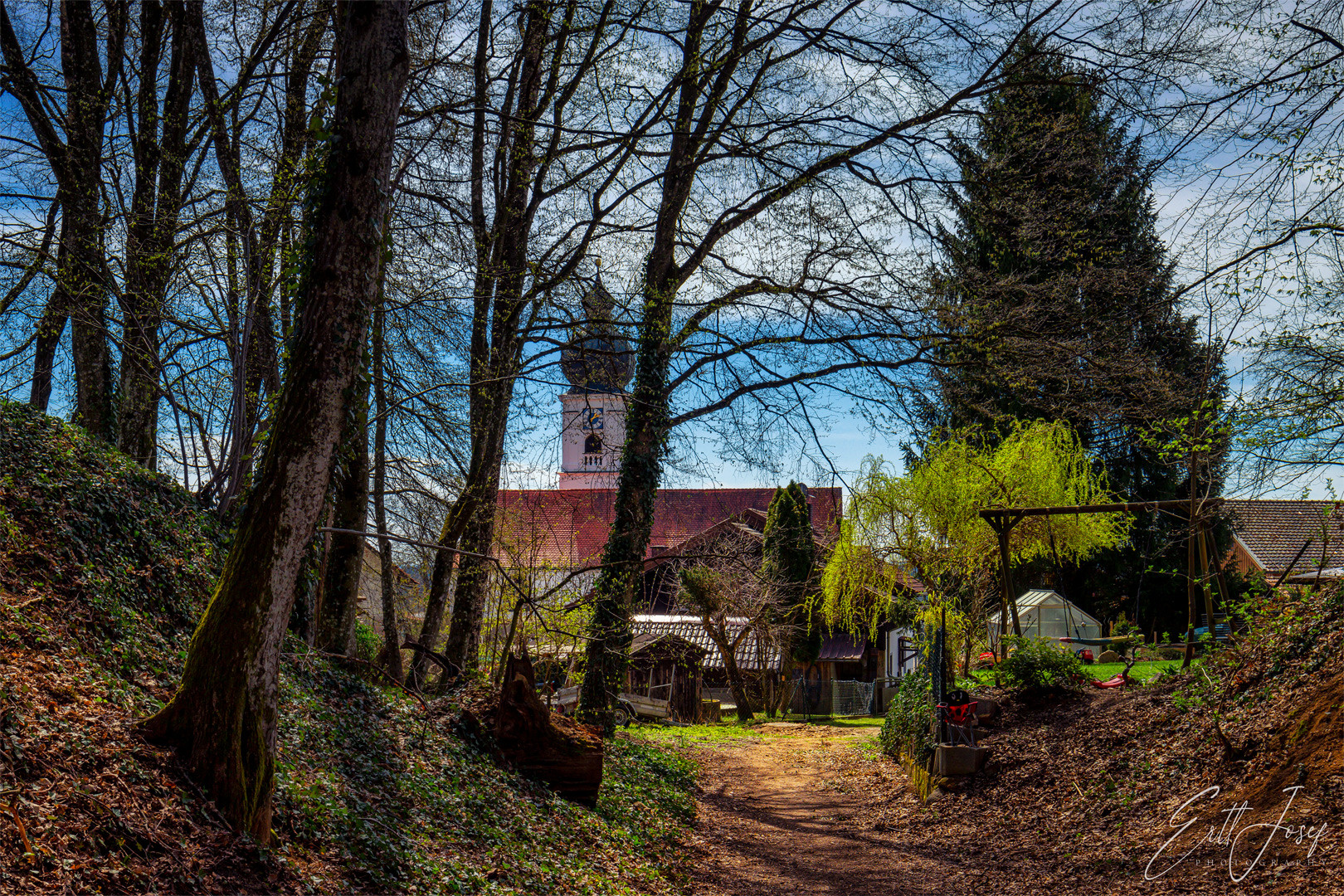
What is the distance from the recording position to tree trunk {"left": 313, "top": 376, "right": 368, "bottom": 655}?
8820 millimetres

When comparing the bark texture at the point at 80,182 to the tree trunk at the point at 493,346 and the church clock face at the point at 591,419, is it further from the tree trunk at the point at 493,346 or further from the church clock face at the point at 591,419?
the church clock face at the point at 591,419

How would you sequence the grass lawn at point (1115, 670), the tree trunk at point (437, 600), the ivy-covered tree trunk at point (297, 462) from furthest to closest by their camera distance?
the grass lawn at point (1115, 670) < the tree trunk at point (437, 600) < the ivy-covered tree trunk at point (297, 462)

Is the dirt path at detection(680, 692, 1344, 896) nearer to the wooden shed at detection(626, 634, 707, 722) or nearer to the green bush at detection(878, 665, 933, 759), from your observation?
the green bush at detection(878, 665, 933, 759)

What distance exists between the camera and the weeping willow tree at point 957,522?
533 inches

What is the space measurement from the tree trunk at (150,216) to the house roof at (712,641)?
61.4 ft

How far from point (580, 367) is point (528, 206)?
8.68 feet

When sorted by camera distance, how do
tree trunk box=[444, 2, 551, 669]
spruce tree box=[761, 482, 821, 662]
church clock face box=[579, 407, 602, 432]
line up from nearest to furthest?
tree trunk box=[444, 2, 551, 669], church clock face box=[579, 407, 602, 432], spruce tree box=[761, 482, 821, 662]

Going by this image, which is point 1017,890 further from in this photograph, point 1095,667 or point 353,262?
point 1095,667

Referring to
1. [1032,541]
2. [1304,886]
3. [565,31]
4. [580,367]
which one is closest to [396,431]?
[580,367]

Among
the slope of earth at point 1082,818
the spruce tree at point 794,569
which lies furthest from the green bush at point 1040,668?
the spruce tree at point 794,569

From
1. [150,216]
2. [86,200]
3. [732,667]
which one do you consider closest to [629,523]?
[150,216]

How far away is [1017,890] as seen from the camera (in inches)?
271

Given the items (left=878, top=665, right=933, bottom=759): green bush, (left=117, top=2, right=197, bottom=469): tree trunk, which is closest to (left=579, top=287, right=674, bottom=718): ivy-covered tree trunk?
(left=878, top=665, right=933, bottom=759): green bush

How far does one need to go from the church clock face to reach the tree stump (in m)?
4.80
